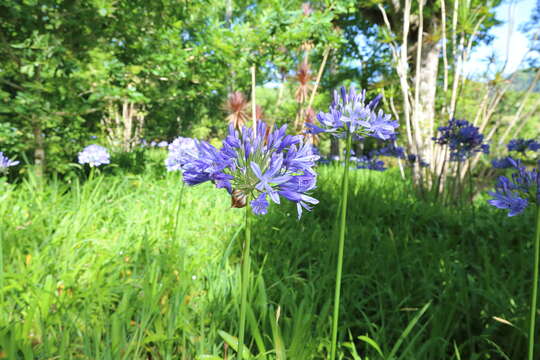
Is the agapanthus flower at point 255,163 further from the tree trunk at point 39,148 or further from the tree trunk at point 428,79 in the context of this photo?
the tree trunk at point 428,79

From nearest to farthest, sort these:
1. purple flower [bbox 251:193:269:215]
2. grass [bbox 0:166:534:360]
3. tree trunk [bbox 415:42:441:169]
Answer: purple flower [bbox 251:193:269:215] < grass [bbox 0:166:534:360] < tree trunk [bbox 415:42:441:169]

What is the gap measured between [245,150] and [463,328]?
135 centimetres

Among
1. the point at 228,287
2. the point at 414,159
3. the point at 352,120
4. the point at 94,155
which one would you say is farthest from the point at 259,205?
the point at 414,159

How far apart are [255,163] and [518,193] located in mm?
874

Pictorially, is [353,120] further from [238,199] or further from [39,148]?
[39,148]

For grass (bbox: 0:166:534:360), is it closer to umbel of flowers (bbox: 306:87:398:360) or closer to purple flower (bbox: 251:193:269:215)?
purple flower (bbox: 251:193:269:215)

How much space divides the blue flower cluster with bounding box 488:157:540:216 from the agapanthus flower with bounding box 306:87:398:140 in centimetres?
40

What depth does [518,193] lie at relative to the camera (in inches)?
37.8

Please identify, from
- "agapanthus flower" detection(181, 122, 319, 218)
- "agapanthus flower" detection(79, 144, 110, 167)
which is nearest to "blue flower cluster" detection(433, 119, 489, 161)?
"agapanthus flower" detection(181, 122, 319, 218)

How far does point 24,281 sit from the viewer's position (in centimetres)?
131

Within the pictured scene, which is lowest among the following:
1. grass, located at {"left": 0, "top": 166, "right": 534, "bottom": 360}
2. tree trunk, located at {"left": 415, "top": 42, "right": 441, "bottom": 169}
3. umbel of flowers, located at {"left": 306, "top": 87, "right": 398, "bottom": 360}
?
grass, located at {"left": 0, "top": 166, "right": 534, "bottom": 360}

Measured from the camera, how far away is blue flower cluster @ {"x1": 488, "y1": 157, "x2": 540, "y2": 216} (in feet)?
2.98

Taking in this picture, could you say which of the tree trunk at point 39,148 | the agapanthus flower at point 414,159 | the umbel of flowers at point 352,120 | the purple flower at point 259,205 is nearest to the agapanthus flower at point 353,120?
the umbel of flowers at point 352,120

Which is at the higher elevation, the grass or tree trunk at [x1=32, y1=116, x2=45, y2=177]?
tree trunk at [x1=32, y1=116, x2=45, y2=177]
